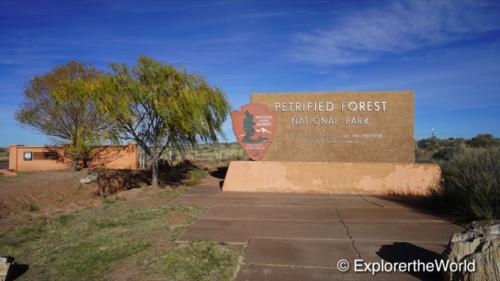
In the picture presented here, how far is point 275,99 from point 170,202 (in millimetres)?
5466

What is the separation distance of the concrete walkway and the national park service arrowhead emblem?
260 cm

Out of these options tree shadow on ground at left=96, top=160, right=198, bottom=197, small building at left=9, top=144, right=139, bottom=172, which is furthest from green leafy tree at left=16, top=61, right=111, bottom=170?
tree shadow on ground at left=96, top=160, right=198, bottom=197

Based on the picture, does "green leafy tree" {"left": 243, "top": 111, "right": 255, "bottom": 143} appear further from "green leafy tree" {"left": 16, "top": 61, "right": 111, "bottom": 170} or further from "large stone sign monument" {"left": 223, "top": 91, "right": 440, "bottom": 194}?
"green leafy tree" {"left": 16, "top": 61, "right": 111, "bottom": 170}

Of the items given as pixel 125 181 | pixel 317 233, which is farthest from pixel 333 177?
pixel 125 181

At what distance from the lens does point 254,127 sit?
12875 millimetres

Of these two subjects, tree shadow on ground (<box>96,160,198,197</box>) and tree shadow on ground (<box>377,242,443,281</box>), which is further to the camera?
tree shadow on ground (<box>96,160,198,197</box>)

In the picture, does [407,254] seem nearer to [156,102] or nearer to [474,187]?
[474,187]

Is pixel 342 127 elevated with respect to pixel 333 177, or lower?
elevated

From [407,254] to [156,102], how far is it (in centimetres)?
880

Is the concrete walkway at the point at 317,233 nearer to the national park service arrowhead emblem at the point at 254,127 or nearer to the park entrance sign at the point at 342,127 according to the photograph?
the park entrance sign at the point at 342,127

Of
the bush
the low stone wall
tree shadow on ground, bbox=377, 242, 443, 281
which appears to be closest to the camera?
tree shadow on ground, bbox=377, 242, 443, 281

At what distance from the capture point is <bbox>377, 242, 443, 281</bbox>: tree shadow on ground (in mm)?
5172

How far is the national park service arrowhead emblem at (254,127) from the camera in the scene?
505 inches

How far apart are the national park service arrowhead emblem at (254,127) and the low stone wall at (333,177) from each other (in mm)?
580
